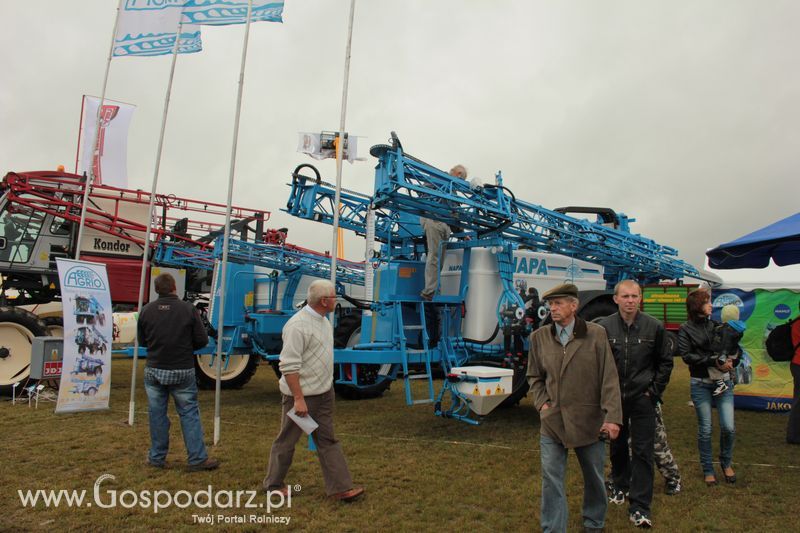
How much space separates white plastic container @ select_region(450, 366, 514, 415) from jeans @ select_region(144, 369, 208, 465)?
103 inches

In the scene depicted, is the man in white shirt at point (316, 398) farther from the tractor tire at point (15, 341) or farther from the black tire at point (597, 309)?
the tractor tire at point (15, 341)

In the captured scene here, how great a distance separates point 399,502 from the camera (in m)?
4.29

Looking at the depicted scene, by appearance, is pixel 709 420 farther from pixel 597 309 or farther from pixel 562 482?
pixel 597 309

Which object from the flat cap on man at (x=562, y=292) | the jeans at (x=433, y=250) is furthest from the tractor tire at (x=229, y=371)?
the flat cap on man at (x=562, y=292)

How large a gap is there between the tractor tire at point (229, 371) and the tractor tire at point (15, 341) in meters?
2.39

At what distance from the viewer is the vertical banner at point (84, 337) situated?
6.42 metres

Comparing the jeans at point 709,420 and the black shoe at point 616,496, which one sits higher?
the jeans at point 709,420

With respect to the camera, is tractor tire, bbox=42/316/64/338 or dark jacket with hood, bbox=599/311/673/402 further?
tractor tire, bbox=42/316/64/338

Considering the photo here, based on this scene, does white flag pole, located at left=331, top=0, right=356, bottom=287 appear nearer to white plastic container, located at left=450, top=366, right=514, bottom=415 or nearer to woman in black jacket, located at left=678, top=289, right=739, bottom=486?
white plastic container, located at left=450, top=366, right=514, bottom=415

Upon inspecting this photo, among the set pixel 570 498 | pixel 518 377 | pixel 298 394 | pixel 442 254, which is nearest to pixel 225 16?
pixel 442 254

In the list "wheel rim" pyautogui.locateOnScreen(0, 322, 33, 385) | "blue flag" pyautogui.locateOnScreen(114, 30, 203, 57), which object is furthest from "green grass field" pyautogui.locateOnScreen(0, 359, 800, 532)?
"blue flag" pyautogui.locateOnScreen(114, 30, 203, 57)

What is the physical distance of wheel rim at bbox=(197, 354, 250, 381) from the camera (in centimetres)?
984

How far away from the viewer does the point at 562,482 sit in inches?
132

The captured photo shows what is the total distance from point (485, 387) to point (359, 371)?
2228mm
